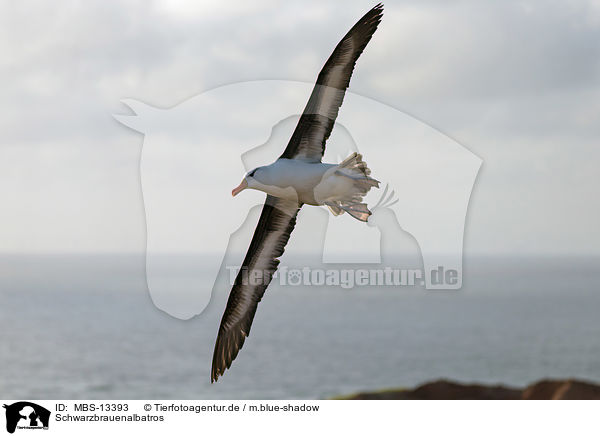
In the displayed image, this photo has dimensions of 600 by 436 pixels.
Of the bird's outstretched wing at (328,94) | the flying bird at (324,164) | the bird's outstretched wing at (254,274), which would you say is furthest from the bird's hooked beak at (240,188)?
the bird's outstretched wing at (254,274)

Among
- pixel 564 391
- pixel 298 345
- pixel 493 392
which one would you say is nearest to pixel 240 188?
pixel 564 391

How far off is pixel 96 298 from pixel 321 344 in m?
57.5

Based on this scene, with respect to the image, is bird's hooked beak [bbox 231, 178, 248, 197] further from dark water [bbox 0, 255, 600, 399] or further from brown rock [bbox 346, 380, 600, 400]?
dark water [bbox 0, 255, 600, 399]

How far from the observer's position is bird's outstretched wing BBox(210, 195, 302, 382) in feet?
31.8

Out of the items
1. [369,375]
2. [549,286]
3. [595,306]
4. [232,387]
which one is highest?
[549,286]

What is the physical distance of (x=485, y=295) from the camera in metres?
134

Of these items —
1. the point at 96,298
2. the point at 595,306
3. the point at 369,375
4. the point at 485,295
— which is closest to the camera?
the point at 369,375

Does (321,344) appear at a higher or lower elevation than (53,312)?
lower

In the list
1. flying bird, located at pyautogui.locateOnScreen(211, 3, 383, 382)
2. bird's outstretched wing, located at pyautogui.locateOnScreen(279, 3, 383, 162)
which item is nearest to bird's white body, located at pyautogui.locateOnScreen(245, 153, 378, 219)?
flying bird, located at pyautogui.locateOnScreen(211, 3, 383, 382)

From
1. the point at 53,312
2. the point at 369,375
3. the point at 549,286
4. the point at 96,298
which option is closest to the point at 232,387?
the point at 369,375

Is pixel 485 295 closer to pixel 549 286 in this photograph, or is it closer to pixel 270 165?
pixel 549 286

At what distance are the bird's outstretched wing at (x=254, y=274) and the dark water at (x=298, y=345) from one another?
46120mm
